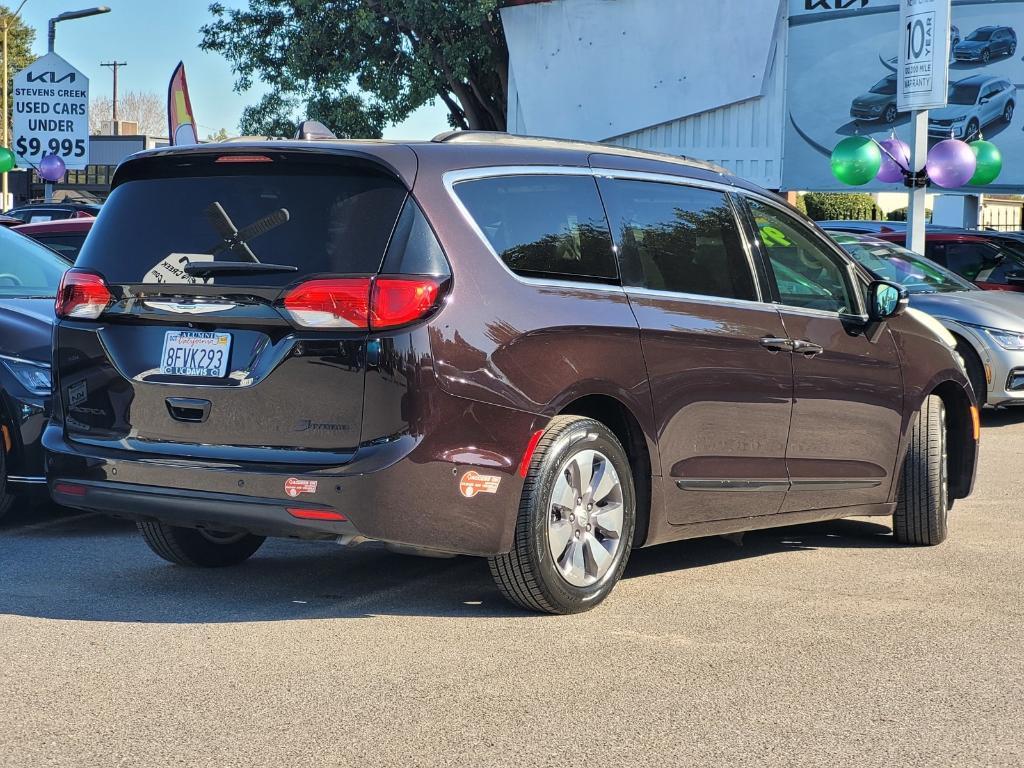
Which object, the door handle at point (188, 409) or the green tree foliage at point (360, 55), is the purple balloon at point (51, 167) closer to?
the green tree foliage at point (360, 55)

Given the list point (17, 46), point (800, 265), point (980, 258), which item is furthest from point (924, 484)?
point (17, 46)

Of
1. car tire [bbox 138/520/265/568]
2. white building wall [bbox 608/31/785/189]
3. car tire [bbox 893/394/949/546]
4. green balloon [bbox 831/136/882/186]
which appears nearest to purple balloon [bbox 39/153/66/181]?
green balloon [bbox 831/136/882/186]

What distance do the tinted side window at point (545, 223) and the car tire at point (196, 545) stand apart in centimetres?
204

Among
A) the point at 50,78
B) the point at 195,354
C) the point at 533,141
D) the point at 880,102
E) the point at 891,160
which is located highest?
the point at 880,102

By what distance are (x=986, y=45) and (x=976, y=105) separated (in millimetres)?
1083

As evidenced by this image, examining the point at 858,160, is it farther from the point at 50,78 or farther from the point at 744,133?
the point at 50,78

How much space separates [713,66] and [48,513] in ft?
77.5

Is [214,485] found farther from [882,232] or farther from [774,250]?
[882,232]

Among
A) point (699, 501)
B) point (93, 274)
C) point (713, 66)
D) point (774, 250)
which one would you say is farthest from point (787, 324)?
point (713, 66)

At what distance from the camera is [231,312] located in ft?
17.3

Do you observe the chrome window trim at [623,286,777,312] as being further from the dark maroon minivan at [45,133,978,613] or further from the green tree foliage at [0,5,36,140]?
the green tree foliage at [0,5,36,140]

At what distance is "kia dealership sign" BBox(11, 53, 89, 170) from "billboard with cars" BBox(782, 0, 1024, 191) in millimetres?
13322

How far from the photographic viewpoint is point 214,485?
528 centimetres

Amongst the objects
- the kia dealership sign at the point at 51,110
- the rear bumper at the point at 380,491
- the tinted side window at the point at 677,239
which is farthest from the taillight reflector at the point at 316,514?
the kia dealership sign at the point at 51,110
